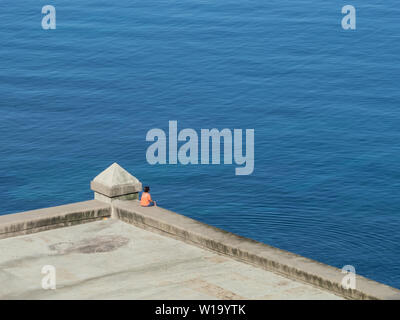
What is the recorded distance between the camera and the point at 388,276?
3522cm

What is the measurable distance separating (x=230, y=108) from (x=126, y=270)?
38.5m

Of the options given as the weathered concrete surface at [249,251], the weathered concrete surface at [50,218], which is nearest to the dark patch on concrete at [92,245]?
the weathered concrete surface at [249,251]

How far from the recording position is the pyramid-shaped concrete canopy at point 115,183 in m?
24.9

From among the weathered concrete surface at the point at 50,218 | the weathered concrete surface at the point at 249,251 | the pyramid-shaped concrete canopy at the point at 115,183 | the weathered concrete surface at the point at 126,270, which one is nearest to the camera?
the weathered concrete surface at the point at 249,251

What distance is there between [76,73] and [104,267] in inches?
1880

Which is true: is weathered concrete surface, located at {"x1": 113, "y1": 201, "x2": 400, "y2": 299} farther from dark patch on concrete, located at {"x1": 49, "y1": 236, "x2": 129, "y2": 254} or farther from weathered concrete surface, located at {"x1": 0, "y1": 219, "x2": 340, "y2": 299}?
dark patch on concrete, located at {"x1": 49, "y1": 236, "x2": 129, "y2": 254}

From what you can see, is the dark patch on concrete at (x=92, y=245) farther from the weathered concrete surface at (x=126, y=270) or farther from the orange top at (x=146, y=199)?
the orange top at (x=146, y=199)

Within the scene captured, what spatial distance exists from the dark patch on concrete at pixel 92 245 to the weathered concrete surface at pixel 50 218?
1217 millimetres

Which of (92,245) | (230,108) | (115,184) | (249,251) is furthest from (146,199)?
(230,108)

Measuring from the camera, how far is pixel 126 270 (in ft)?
68.9

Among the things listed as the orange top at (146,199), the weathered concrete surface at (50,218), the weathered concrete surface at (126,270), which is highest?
the orange top at (146,199)
